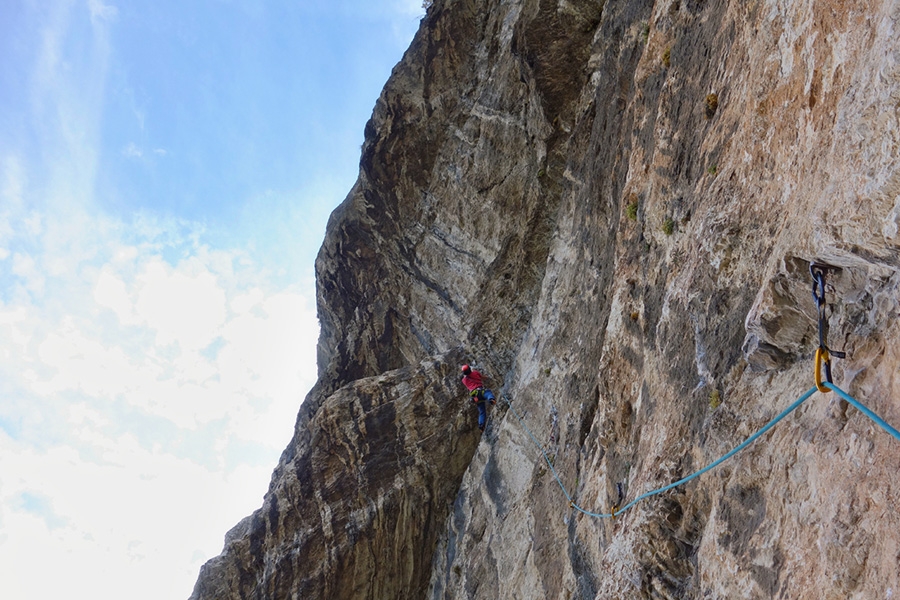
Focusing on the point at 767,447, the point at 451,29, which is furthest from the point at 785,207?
the point at 451,29

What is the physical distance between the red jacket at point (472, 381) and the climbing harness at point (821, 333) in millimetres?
11945

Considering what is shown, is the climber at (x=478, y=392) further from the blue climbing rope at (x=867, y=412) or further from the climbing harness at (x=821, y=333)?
the blue climbing rope at (x=867, y=412)

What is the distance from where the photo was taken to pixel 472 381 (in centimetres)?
1667

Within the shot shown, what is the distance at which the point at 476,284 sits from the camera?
18.5 m

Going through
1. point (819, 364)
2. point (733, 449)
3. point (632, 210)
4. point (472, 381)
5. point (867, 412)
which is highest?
point (472, 381)

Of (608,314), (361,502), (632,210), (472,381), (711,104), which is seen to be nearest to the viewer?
(711,104)

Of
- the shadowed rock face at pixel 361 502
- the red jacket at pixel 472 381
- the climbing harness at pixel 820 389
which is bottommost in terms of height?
the climbing harness at pixel 820 389

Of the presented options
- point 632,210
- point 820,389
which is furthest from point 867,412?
point 632,210

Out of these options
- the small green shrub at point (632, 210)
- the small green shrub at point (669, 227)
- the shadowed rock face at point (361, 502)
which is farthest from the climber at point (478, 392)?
the small green shrub at point (669, 227)

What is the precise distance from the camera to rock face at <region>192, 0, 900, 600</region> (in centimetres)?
482

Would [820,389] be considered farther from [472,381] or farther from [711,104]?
[472,381]

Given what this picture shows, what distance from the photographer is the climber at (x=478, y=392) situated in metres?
16.5

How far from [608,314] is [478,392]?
5871 millimetres

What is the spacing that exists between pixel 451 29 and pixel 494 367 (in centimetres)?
1080
